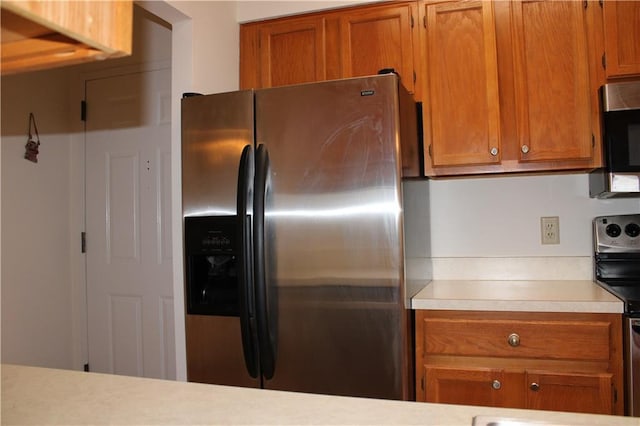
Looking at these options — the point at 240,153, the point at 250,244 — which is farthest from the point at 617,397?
the point at 240,153

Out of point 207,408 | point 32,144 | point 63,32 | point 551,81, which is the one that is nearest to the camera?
point 63,32

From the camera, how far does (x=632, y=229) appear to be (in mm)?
2098

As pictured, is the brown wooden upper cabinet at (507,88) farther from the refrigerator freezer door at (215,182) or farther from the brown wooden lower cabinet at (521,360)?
the refrigerator freezer door at (215,182)

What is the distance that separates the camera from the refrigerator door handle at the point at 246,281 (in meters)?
1.73

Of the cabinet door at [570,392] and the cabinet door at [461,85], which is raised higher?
the cabinet door at [461,85]

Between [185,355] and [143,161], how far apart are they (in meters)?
1.30

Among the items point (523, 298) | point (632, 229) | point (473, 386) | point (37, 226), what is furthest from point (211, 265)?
point (632, 229)

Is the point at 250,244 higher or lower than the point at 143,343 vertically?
higher

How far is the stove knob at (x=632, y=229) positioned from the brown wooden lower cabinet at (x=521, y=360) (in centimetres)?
64

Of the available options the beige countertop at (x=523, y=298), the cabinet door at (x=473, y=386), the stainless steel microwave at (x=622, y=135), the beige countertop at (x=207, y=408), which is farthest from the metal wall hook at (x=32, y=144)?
the stainless steel microwave at (x=622, y=135)

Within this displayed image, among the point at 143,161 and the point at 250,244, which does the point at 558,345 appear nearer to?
the point at 250,244

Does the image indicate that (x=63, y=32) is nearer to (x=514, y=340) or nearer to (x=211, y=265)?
(x=211, y=265)

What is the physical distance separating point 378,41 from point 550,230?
47.4 inches

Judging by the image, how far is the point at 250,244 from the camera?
1737 mm
